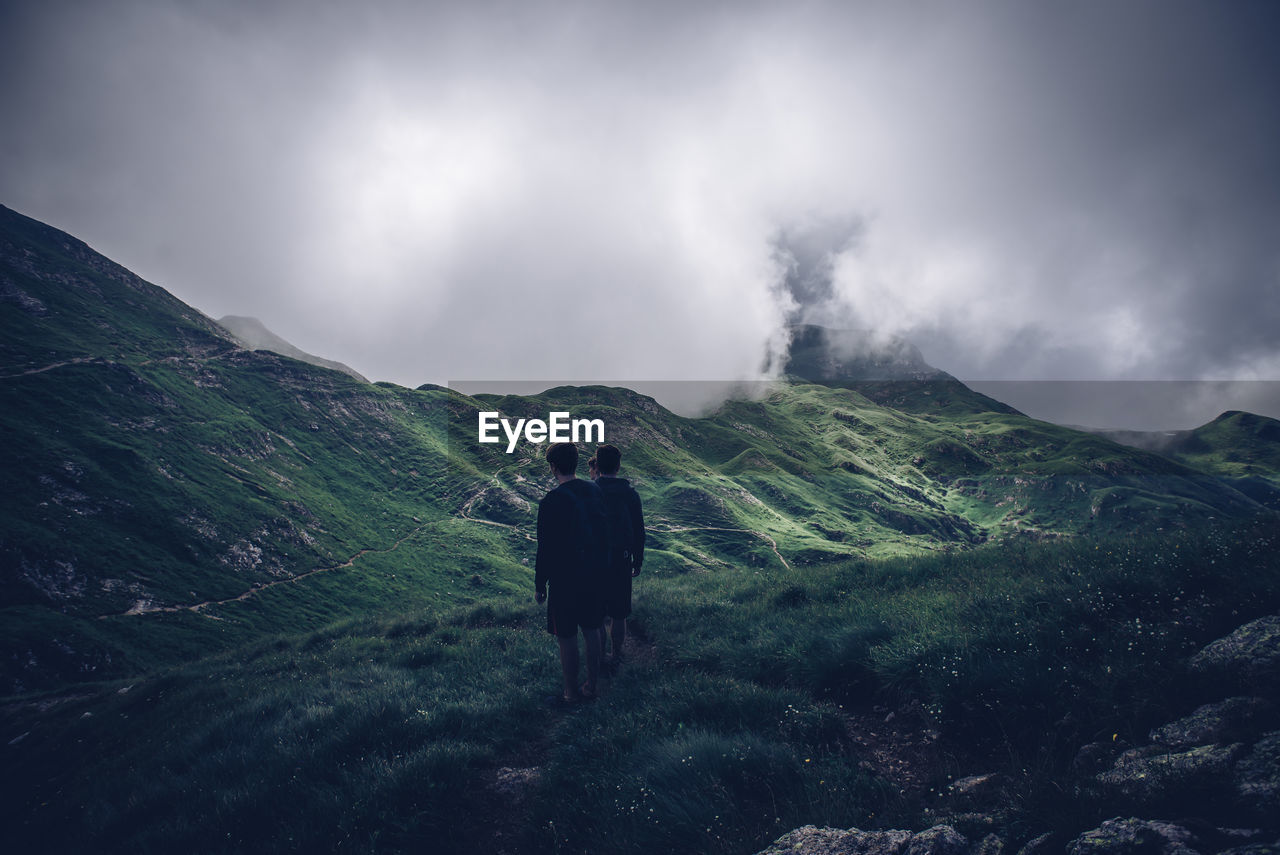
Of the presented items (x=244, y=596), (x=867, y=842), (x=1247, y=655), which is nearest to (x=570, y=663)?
(x=867, y=842)

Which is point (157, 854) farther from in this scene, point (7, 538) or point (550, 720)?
point (7, 538)

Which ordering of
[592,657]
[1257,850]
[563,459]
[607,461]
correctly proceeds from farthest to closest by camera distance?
[607,461], [563,459], [592,657], [1257,850]

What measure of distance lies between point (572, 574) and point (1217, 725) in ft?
22.4

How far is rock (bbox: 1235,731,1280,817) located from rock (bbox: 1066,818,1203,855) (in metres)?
0.52

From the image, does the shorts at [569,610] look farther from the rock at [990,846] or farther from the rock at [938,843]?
the rock at [990,846]

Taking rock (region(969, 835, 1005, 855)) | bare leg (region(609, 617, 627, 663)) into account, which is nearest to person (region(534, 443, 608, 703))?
bare leg (region(609, 617, 627, 663))

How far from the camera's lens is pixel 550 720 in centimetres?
759

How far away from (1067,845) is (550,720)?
642 cm

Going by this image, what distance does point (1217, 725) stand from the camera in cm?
375

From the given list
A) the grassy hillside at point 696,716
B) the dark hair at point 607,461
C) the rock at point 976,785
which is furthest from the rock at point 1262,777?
the dark hair at point 607,461

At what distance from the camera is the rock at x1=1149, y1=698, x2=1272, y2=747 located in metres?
3.53

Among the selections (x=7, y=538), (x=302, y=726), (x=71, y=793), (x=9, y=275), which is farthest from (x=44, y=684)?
(x=9, y=275)

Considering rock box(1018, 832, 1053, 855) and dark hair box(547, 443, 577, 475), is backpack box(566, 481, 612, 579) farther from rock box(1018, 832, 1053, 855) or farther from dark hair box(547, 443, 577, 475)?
rock box(1018, 832, 1053, 855)

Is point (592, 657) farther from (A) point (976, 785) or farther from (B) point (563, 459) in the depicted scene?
(A) point (976, 785)
